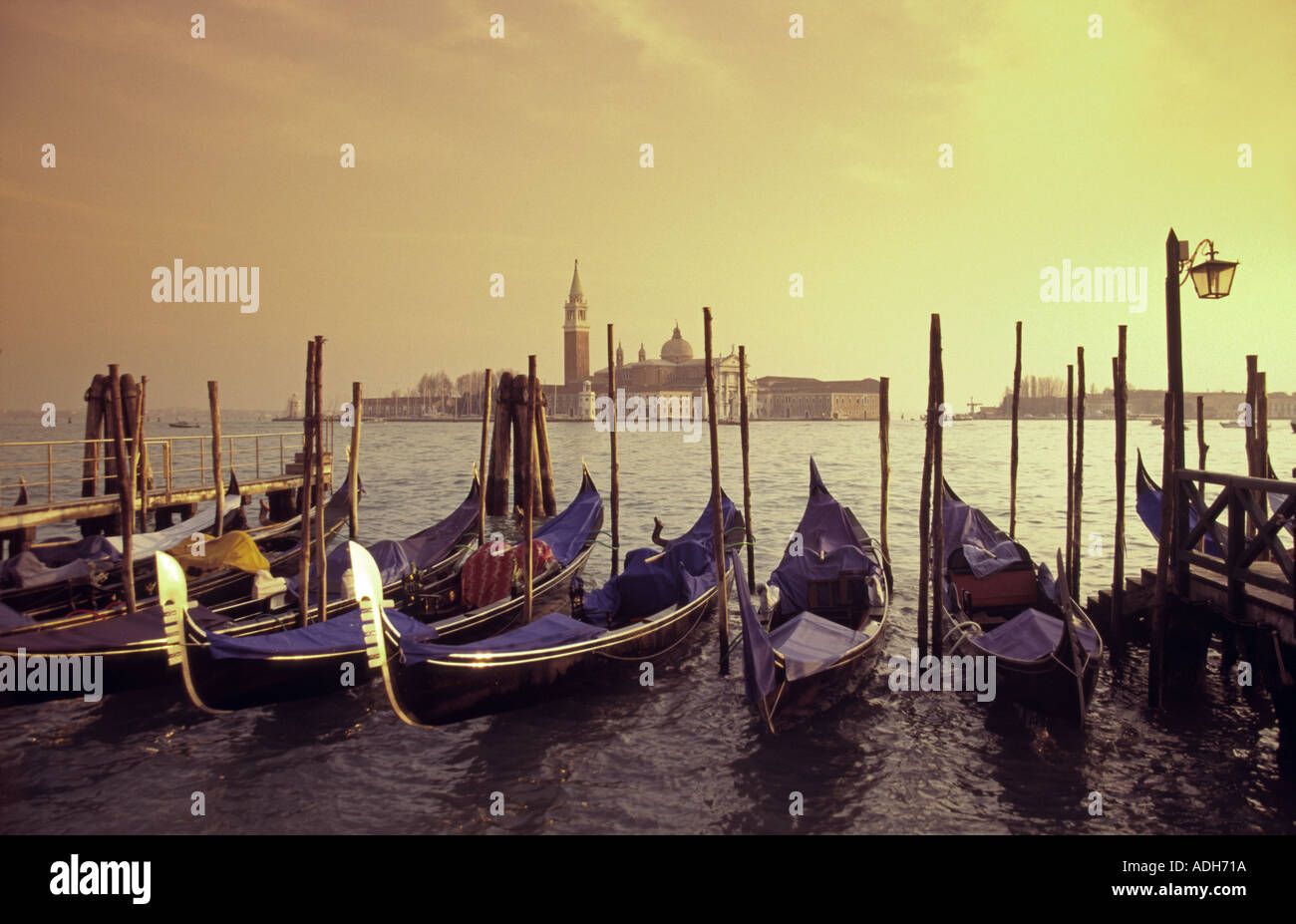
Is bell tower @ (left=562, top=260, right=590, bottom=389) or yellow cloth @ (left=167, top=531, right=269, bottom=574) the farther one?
bell tower @ (left=562, top=260, right=590, bottom=389)

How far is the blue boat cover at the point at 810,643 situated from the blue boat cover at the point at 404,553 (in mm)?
4306

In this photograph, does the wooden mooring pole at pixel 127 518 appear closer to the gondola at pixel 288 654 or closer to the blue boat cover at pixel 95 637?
the blue boat cover at pixel 95 637

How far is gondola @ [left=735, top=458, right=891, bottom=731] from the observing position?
582 centimetres

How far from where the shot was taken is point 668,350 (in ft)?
406

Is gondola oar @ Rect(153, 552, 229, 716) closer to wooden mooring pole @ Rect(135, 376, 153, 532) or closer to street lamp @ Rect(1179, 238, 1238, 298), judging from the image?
wooden mooring pole @ Rect(135, 376, 153, 532)

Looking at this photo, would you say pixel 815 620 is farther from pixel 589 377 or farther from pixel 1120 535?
pixel 589 377

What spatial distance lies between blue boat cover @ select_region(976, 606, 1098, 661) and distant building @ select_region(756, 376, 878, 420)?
409 feet

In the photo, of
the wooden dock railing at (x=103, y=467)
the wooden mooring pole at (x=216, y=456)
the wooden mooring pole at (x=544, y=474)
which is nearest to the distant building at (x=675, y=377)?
the wooden dock railing at (x=103, y=467)

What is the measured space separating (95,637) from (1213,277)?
8.70m

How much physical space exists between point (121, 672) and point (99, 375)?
11.8 m

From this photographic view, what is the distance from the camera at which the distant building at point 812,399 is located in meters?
129

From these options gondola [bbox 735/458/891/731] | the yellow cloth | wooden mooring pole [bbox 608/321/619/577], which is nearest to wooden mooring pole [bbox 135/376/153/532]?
the yellow cloth

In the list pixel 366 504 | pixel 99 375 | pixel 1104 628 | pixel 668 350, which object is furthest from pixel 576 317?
pixel 1104 628
